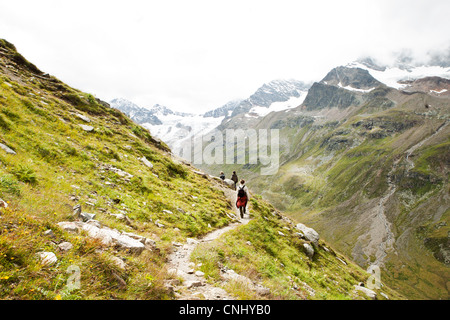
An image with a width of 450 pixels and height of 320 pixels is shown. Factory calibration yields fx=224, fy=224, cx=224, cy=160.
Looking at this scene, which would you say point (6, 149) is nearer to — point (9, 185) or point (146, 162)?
point (9, 185)

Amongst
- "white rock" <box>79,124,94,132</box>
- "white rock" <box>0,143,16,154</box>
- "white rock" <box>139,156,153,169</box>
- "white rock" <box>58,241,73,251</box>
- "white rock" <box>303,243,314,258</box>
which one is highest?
"white rock" <box>79,124,94,132</box>

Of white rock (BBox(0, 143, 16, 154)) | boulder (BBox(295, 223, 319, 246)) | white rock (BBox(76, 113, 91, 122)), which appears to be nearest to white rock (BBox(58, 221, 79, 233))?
white rock (BBox(0, 143, 16, 154))

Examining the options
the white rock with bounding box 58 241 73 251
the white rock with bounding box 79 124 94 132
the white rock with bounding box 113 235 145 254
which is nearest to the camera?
the white rock with bounding box 58 241 73 251

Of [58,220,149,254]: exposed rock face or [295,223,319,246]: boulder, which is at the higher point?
[58,220,149,254]: exposed rock face

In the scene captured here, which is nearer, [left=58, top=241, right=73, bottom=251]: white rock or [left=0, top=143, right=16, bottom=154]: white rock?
[left=58, top=241, right=73, bottom=251]: white rock

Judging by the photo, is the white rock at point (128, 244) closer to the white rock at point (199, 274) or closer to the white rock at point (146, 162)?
the white rock at point (199, 274)

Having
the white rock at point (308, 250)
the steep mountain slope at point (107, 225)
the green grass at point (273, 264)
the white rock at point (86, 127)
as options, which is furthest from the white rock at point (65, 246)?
the white rock at point (308, 250)

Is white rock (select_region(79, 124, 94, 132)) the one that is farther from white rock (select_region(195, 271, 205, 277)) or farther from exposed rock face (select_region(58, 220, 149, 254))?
white rock (select_region(195, 271, 205, 277))

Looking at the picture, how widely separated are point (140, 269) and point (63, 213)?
147 inches

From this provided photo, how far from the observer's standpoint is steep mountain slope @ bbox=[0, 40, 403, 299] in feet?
18.1

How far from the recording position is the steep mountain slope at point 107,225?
550 cm

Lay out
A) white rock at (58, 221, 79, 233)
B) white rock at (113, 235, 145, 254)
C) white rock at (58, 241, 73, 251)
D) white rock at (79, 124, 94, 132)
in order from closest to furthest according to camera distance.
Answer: white rock at (58, 241, 73, 251), white rock at (58, 221, 79, 233), white rock at (113, 235, 145, 254), white rock at (79, 124, 94, 132)
